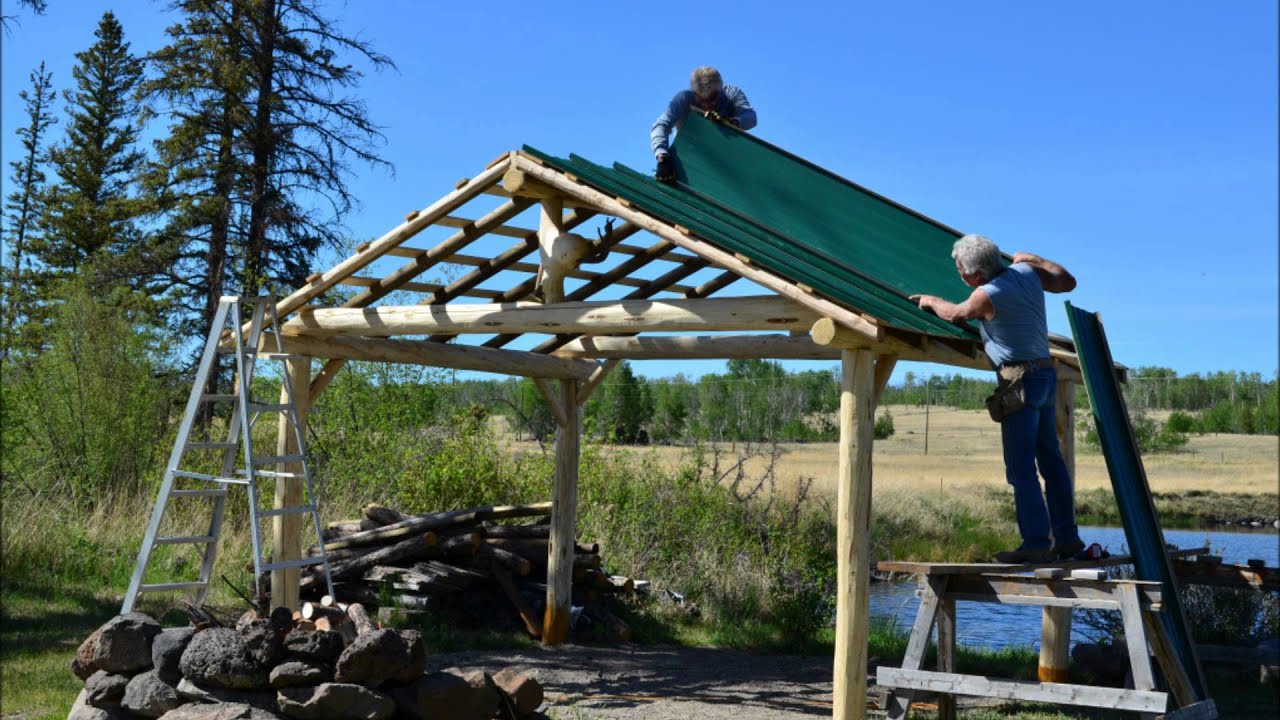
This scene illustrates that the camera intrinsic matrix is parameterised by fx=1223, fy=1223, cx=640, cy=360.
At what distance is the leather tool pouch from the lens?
658 centimetres

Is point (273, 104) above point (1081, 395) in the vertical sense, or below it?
above

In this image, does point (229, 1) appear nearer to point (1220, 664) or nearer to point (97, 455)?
point (97, 455)

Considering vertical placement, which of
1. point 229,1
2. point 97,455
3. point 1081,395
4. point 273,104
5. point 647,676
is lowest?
point 647,676

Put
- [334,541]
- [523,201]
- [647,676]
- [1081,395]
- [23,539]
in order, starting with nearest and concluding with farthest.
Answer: [523,201], [647,676], [334,541], [23,539], [1081,395]

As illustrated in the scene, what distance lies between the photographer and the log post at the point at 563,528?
1075 centimetres

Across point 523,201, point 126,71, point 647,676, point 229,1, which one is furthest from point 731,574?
point 126,71

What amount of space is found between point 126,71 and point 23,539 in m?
13.8

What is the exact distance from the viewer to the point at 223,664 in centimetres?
630

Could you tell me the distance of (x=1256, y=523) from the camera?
24.7 metres

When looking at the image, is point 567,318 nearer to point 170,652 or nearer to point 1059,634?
point 170,652

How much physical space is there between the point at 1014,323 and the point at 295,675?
4.23 meters

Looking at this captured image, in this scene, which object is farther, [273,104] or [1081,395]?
[1081,395]

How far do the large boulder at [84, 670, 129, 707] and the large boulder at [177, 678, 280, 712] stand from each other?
1.91 ft

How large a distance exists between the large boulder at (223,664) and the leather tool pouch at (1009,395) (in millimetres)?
4134
